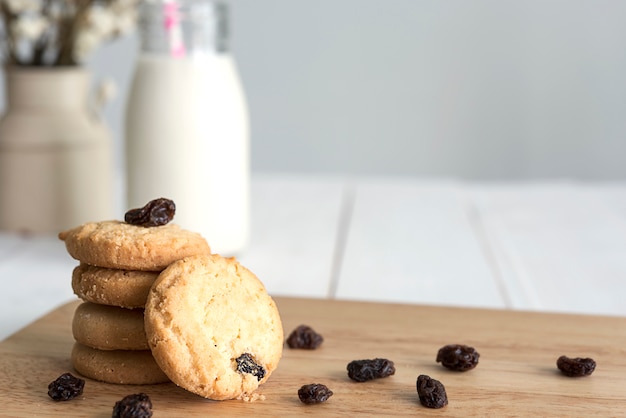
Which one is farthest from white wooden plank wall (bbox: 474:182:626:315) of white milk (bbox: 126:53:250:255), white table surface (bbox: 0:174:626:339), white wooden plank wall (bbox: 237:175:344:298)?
white milk (bbox: 126:53:250:255)

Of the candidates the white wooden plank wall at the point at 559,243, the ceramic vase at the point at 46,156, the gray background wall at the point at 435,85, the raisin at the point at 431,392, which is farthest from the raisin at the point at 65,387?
the gray background wall at the point at 435,85

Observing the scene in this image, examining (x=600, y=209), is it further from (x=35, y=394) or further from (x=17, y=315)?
(x=35, y=394)

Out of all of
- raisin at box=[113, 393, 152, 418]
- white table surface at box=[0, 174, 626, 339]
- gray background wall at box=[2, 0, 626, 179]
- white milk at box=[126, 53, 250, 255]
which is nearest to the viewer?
raisin at box=[113, 393, 152, 418]

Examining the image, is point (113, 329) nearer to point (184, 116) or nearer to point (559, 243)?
point (184, 116)

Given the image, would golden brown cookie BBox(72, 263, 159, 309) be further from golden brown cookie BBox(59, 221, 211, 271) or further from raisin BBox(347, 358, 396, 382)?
raisin BBox(347, 358, 396, 382)

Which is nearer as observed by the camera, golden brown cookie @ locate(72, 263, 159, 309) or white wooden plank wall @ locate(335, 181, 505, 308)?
golden brown cookie @ locate(72, 263, 159, 309)

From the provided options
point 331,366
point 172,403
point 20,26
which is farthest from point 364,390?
point 20,26

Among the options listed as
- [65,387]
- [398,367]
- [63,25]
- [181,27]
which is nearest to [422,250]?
[181,27]
